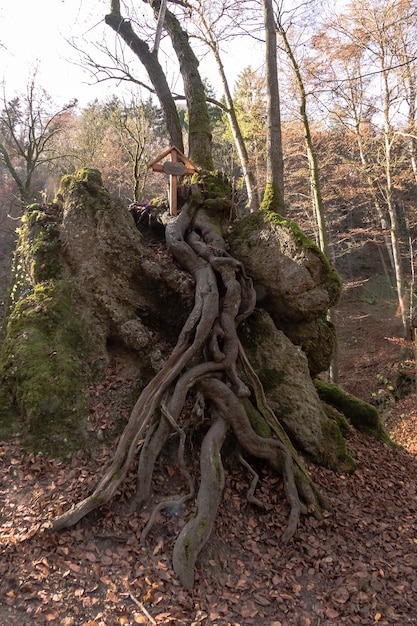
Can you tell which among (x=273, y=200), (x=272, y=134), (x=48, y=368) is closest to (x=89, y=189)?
(x=48, y=368)

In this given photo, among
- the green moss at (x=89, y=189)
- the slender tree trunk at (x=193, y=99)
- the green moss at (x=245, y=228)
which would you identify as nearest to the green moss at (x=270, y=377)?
the green moss at (x=245, y=228)

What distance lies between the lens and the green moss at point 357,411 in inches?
325

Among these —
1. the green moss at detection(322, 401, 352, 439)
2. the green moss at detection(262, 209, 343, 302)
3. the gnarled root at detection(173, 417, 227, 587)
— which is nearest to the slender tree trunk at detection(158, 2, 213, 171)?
the green moss at detection(262, 209, 343, 302)

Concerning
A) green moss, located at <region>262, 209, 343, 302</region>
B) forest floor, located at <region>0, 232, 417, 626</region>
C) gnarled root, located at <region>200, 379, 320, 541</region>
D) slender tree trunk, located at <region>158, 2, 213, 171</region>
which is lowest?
forest floor, located at <region>0, 232, 417, 626</region>

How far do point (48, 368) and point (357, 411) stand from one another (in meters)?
6.31

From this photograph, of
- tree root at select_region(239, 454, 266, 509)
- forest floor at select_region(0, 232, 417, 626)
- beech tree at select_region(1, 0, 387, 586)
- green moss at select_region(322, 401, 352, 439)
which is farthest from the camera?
green moss at select_region(322, 401, 352, 439)

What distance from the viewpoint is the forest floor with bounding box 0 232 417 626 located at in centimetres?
340

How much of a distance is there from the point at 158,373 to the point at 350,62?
1676 cm

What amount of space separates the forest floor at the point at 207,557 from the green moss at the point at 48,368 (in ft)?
0.84

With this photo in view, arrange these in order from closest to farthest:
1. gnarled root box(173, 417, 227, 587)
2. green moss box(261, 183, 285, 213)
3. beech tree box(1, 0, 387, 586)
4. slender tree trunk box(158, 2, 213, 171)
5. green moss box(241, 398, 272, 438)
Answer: gnarled root box(173, 417, 227, 587) → beech tree box(1, 0, 387, 586) → green moss box(241, 398, 272, 438) → green moss box(261, 183, 285, 213) → slender tree trunk box(158, 2, 213, 171)

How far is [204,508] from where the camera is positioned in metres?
4.39

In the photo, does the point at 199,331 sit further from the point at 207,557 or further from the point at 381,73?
the point at 381,73

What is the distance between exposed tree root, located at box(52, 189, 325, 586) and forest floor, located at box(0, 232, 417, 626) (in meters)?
0.19

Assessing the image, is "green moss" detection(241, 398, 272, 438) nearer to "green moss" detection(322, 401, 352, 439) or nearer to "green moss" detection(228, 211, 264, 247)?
"green moss" detection(322, 401, 352, 439)
